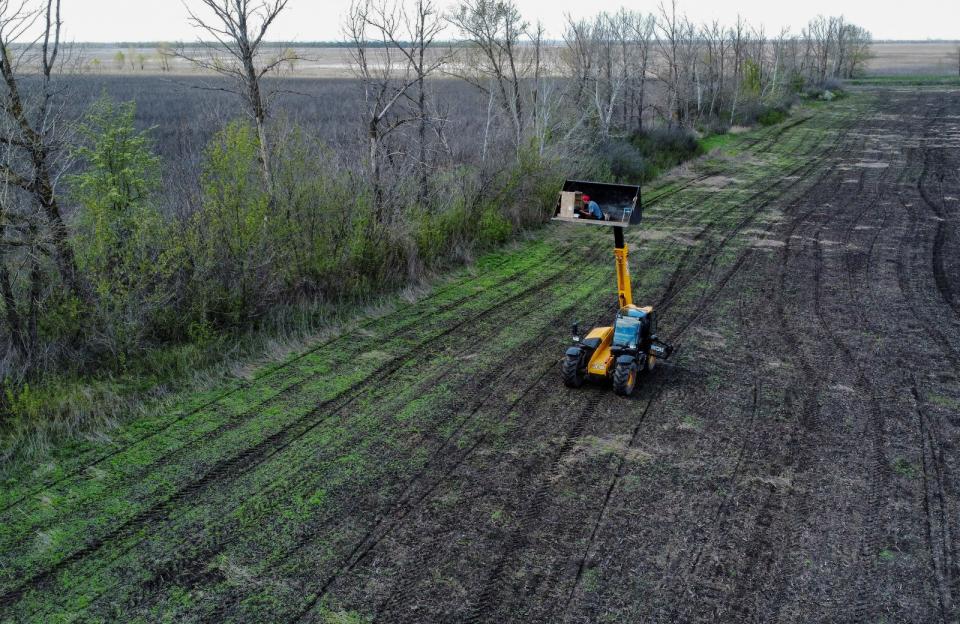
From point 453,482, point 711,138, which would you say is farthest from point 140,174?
point 711,138

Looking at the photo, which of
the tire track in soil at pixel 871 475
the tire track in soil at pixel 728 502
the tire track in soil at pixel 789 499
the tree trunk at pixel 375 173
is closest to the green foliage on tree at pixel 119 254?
the tree trunk at pixel 375 173

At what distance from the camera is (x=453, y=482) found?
701 cm

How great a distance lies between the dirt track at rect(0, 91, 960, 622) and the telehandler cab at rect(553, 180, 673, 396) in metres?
0.33

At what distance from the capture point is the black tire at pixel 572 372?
889 cm

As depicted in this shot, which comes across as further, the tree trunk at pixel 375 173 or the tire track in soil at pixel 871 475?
the tree trunk at pixel 375 173

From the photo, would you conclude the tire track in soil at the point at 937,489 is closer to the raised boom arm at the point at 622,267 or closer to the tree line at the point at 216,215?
the raised boom arm at the point at 622,267

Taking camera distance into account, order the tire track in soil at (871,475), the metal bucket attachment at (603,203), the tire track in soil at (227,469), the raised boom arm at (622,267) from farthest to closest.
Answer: the raised boom arm at (622,267) < the metal bucket attachment at (603,203) < the tire track in soil at (227,469) < the tire track in soil at (871,475)

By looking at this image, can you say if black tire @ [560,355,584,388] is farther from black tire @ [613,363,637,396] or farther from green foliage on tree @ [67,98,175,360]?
green foliage on tree @ [67,98,175,360]

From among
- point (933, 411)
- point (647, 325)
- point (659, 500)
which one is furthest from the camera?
point (647, 325)

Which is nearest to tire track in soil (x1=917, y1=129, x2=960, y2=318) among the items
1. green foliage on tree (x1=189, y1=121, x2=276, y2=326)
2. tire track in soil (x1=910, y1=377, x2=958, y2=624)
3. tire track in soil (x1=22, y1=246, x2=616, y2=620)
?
tire track in soil (x1=910, y1=377, x2=958, y2=624)

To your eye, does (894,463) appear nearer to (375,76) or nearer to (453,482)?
(453,482)

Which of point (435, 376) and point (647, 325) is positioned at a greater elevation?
point (647, 325)

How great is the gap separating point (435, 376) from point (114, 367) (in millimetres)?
4263

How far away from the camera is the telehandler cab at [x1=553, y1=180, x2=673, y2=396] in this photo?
8297 millimetres
